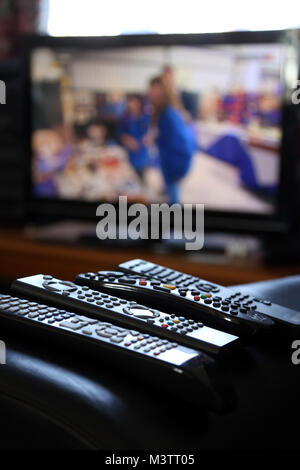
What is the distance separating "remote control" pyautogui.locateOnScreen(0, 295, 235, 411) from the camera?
502mm

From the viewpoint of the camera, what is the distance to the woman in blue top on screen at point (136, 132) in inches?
83.7

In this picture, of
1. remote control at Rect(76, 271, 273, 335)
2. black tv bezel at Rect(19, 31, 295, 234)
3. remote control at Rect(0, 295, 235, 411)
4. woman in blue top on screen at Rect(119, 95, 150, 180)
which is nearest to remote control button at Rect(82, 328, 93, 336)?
remote control at Rect(0, 295, 235, 411)

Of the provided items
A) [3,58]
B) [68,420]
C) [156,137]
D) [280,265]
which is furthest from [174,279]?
[3,58]

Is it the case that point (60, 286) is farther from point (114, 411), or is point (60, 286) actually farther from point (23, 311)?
point (114, 411)

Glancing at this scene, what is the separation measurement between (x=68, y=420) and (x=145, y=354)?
8 cm

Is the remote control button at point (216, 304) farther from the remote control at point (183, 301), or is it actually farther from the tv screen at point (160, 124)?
the tv screen at point (160, 124)

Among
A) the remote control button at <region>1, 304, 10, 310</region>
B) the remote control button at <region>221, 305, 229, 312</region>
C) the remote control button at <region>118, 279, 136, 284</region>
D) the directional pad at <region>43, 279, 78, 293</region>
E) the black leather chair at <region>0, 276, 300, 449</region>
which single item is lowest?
the black leather chair at <region>0, 276, 300, 449</region>

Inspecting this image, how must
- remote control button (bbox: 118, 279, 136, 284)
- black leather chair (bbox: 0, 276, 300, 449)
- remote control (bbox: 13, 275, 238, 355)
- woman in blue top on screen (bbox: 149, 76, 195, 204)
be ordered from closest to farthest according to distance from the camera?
1. black leather chair (bbox: 0, 276, 300, 449)
2. remote control (bbox: 13, 275, 238, 355)
3. remote control button (bbox: 118, 279, 136, 284)
4. woman in blue top on screen (bbox: 149, 76, 195, 204)

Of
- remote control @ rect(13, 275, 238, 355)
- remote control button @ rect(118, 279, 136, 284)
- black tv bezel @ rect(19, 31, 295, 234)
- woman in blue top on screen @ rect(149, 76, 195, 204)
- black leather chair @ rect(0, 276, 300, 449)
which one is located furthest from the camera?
woman in blue top on screen @ rect(149, 76, 195, 204)

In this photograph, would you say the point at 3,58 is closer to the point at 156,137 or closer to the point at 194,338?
the point at 156,137

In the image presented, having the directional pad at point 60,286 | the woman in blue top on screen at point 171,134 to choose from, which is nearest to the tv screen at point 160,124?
the woman in blue top on screen at point 171,134

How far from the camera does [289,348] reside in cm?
64

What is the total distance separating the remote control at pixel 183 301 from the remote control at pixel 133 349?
0.08 meters

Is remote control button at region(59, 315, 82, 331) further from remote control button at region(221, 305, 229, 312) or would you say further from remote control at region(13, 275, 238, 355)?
remote control button at region(221, 305, 229, 312)
